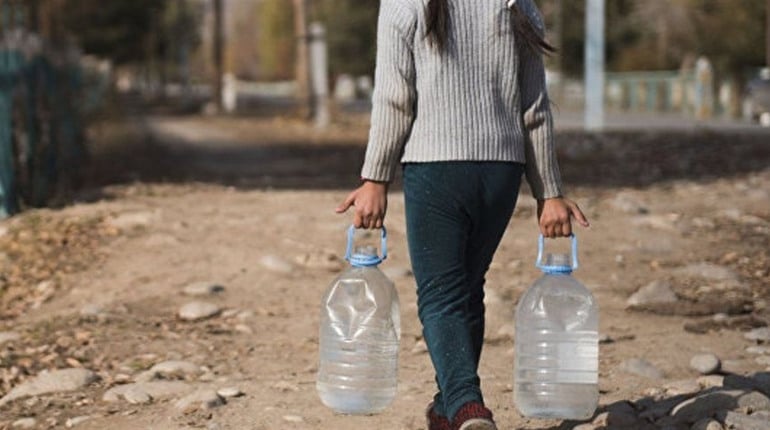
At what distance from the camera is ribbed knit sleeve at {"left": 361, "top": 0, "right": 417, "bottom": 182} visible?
4.62 meters

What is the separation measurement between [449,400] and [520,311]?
1.68ft

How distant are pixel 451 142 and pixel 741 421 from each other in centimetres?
171

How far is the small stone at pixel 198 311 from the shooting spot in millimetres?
8344

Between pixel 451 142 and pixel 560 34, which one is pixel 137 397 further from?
pixel 560 34

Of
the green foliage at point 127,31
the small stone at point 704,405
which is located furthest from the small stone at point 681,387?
the green foliage at point 127,31

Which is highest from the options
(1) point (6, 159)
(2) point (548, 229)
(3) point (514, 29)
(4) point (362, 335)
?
(3) point (514, 29)

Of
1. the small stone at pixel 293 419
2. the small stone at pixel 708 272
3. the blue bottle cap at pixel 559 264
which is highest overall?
the blue bottle cap at pixel 559 264

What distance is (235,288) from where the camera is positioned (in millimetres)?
9000

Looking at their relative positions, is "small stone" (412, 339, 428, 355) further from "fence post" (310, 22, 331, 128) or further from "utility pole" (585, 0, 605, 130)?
"fence post" (310, 22, 331, 128)

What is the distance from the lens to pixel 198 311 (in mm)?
8383

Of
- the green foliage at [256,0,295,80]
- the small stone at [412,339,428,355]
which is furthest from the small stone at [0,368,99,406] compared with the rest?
the green foliage at [256,0,295,80]

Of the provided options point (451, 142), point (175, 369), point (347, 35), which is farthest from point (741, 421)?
point (347, 35)

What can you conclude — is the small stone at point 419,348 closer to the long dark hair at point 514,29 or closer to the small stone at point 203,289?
the small stone at point 203,289

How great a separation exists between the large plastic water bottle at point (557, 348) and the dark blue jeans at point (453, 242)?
314 mm
